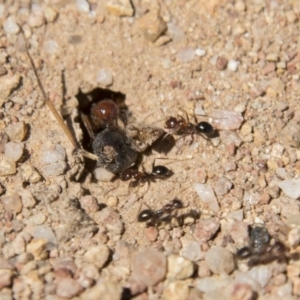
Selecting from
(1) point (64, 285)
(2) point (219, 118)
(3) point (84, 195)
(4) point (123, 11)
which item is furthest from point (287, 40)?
(1) point (64, 285)

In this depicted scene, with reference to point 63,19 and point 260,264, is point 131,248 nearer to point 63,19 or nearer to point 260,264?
point 260,264

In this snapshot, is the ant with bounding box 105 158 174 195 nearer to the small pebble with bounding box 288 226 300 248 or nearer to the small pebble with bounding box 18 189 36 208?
the small pebble with bounding box 18 189 36 208

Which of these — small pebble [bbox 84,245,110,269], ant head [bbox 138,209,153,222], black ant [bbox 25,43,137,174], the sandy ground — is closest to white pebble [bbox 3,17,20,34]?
the sandy ground

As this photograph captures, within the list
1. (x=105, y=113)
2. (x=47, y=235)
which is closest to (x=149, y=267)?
(x=47, y=235)

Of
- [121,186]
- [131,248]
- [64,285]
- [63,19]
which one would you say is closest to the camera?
[64,285]

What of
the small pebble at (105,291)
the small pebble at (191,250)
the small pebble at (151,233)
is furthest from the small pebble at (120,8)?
the small pebble at (105,291)

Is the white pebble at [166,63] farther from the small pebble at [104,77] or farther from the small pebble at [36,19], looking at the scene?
the small pebble at [36,19]

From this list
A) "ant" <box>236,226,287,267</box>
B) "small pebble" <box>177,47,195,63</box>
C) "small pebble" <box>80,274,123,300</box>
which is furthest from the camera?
"small pebble" <box>177,47,195,63</box>
